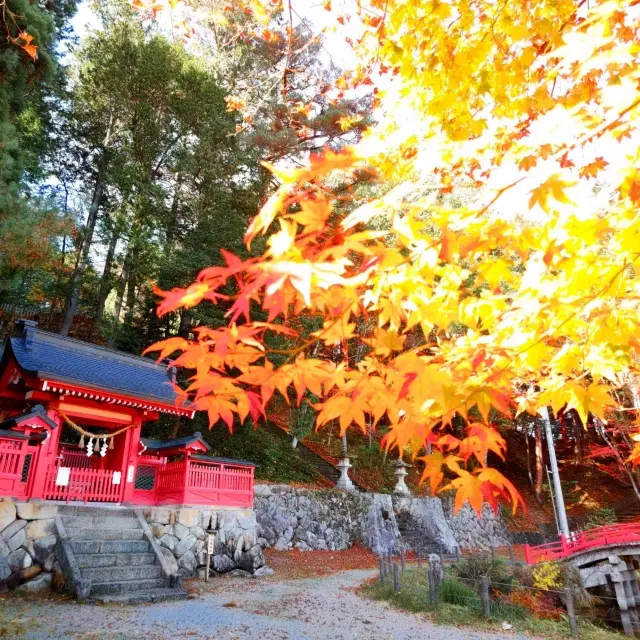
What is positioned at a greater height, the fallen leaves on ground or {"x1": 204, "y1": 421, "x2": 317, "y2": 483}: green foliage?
{"x1": 204, "y1": 421, "x2": 317, "y2": 483}: green foliage

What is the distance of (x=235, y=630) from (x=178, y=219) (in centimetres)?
1617

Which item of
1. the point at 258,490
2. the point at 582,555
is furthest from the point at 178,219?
the point at 582,555

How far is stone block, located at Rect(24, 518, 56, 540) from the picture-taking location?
24.9 feet

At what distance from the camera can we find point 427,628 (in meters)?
6.63

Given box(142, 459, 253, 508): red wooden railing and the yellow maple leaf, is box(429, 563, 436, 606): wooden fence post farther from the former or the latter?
the yellow maple leaf

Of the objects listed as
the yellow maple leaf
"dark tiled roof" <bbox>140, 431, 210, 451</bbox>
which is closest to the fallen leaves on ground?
"dark tiled roof" <bbox>140, 431, 210, 451</bbox>

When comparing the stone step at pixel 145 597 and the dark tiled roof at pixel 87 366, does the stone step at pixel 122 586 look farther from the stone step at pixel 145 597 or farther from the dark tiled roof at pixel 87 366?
the dark tiled roof at pixel 87 366

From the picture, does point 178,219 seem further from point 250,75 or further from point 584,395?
point 584,395

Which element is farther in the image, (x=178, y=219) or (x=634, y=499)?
(x=634, y=499)

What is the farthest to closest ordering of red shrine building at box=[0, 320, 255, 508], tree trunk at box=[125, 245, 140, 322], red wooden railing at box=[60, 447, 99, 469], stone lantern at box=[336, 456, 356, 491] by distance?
tree trunk at box=[125, 245, 140, 322] → stone lantern at box=[336, 456, 356, 491] → red wooden railing at box=[60, 447, 99, 469] → red shrine building at box=[0, 320, 255, 508]

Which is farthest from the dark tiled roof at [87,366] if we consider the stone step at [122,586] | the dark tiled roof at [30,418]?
the stone step at [122,586]

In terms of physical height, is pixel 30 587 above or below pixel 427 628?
above

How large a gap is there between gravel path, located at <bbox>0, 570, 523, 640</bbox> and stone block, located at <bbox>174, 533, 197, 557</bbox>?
1.20m

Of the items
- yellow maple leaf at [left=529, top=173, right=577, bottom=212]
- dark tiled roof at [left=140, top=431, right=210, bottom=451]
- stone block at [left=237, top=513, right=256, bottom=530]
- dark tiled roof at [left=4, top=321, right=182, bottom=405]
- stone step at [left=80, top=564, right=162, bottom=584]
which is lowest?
stone step at [left=80, top=564, right=162, bottom=584]
